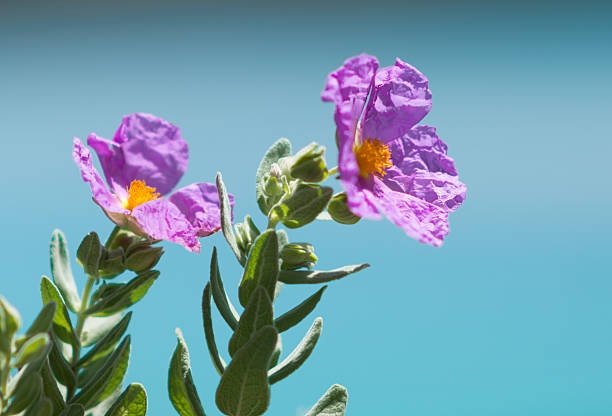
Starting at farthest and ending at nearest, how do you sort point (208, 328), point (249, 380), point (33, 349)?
point (208, 328) → point (249, 380) → point (33, 349)

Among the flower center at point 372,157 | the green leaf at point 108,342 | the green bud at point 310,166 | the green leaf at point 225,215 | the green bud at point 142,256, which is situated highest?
the flower center at point 372,157

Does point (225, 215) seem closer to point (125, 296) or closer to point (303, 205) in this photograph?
point (303, 205)

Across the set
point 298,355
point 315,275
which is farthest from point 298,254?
point 298,355

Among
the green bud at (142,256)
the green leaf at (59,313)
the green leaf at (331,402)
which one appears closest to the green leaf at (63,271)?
the green leaf at (59,313)

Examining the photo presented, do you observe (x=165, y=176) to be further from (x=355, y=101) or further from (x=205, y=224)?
(x=355, y=101)

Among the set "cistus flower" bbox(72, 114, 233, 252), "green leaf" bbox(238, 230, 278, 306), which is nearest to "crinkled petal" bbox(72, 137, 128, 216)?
"cistus flower" bbox(72, 114, 233, 252)

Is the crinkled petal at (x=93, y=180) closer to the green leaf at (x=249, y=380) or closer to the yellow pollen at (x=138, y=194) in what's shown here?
the yellow pollen at (x=138, y=194)
